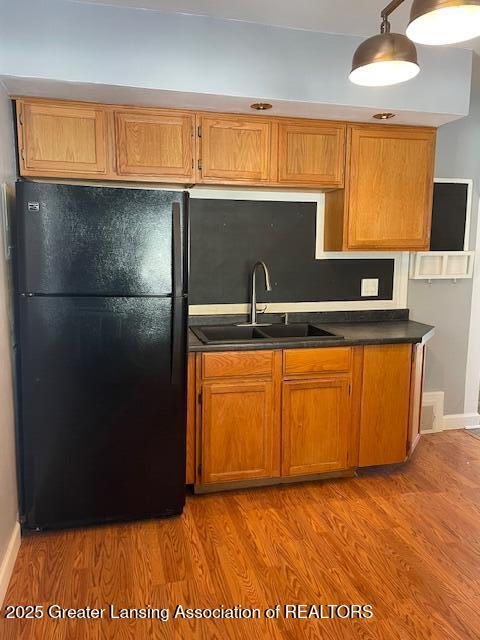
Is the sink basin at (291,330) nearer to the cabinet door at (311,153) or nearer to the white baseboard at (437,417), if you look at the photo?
the cabinet door at (311,153)

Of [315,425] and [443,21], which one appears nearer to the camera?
[443,21]

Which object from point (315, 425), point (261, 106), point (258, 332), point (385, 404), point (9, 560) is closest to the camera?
point (9, 560)

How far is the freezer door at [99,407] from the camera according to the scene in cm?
237

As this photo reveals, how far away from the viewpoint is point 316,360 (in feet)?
9.48

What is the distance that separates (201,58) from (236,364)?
151 centimetres

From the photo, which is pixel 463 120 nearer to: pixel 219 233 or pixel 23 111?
pixel 219 233

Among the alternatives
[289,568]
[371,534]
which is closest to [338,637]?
[289,568]

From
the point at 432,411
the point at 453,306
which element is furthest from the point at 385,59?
the point at 432,411

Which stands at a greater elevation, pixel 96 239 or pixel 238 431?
pixel 96 239

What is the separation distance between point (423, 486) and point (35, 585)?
83.1 inches

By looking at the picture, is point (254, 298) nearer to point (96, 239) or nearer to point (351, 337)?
point (351, 337)

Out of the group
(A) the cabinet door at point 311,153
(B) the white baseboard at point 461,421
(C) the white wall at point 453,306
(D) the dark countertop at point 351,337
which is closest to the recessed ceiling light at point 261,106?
(A) the cabinet door at point 311,153

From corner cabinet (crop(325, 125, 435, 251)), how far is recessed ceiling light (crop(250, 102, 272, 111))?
1.80 feet

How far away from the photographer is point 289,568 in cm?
228
